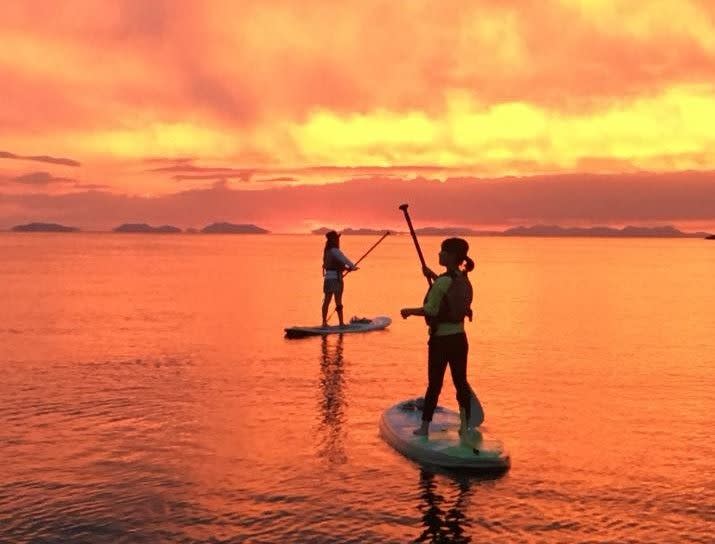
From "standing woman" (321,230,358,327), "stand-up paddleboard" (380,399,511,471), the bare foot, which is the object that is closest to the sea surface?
"stand-up paddleboard" (380,399,511,471)

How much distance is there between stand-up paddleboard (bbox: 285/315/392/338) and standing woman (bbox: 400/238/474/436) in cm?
1326

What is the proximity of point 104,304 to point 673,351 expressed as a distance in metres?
24.8

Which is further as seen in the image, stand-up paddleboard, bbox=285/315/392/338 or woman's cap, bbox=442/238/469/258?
stand-up paddleboard, bbox=285/315/392/338

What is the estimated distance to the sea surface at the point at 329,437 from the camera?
921 cm

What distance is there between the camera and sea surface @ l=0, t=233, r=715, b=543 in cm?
921

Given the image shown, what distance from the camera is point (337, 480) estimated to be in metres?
10.6

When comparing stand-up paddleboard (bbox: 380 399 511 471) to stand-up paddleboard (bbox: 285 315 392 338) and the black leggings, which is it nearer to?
the black leggings

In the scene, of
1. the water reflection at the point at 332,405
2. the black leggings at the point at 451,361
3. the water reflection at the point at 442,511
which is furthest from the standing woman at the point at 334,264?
the water reflection at the point at 442,511

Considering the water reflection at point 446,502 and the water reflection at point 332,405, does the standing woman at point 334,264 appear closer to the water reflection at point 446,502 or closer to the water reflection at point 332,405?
the water reflection at point 332,405

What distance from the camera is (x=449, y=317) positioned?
11156mm

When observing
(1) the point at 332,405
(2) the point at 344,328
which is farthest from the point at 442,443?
(2) the point at 344,328

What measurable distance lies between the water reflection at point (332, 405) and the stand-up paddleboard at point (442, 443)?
0.77 m

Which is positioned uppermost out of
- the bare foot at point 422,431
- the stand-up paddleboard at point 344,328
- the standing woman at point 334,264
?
the standing woman at point 334,264

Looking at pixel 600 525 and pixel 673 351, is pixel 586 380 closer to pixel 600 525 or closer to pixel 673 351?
pixel 673 351
